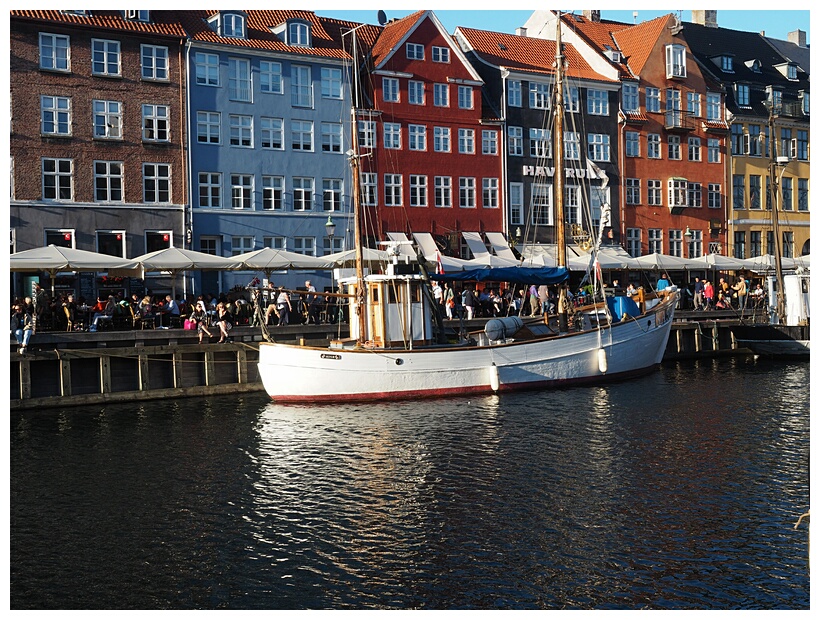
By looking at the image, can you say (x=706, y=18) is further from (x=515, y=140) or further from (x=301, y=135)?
(x=301, y=135)

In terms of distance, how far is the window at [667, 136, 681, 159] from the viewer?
6397cm

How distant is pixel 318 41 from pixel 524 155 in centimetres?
1303

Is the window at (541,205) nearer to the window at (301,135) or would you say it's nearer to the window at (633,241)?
the window at (633,241)

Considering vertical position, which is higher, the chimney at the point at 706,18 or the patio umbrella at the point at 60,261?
the chimney at the point at 706,18

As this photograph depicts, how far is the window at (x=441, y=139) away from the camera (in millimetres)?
55031

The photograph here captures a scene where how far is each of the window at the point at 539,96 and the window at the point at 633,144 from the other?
20.0 feet

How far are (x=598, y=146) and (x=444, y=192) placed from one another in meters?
11.0

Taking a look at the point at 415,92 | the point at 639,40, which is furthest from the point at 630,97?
the point at 415,92

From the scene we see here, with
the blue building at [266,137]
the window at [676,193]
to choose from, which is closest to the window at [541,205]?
the window at [676,193]

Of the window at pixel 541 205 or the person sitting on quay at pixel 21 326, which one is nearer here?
Answer: the person sitting on quay at pixel 21 326

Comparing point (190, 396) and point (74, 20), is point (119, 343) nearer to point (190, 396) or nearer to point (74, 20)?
point (190, 396)

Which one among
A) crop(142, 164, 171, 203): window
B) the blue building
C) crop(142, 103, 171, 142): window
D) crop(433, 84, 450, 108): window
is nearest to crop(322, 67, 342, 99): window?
the blue building

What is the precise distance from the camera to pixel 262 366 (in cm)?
3275
